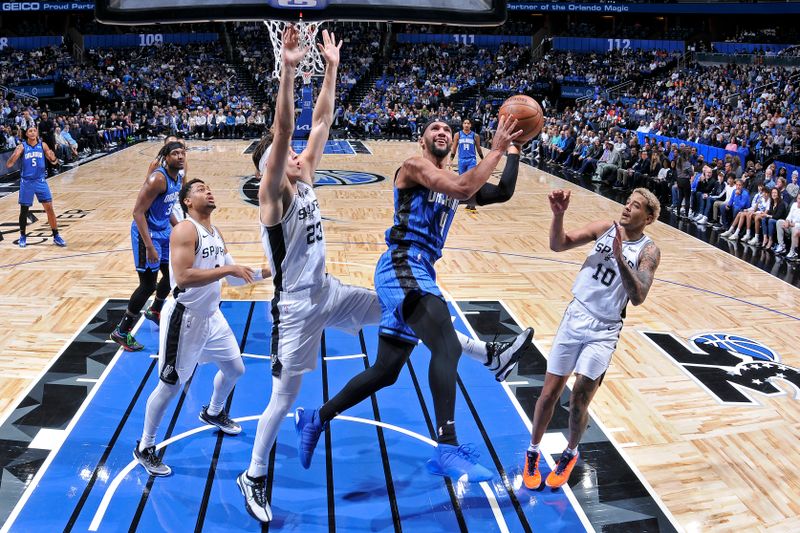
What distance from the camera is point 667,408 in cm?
537

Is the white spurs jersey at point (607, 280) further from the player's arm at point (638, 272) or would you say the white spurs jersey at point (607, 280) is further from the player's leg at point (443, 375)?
the player's leg at point (443, 375)

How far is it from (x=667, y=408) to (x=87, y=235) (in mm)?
8212

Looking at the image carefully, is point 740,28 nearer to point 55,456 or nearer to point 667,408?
point 667,408

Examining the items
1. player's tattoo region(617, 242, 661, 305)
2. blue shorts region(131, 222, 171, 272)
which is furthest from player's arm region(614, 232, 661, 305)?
blue shorts region(131, 222, 171, 272)

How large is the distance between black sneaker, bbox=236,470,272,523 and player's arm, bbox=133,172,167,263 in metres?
2.64

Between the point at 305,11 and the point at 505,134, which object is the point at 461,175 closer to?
the point at 505,134

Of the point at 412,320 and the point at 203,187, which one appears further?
the point at 203,187

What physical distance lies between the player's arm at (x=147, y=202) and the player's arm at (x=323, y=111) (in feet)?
6.86

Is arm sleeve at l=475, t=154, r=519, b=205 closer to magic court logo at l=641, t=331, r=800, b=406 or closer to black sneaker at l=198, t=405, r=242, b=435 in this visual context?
black sneaker at l=198, t=405, r=242, b=435

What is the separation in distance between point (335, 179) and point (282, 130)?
1304cm

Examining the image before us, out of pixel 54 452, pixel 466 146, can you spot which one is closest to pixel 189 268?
pixel 54 452

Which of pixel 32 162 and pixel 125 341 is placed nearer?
pixel 125 341

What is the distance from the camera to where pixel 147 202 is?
19.5 ft

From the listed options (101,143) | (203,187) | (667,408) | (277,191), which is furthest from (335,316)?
(101,143)
